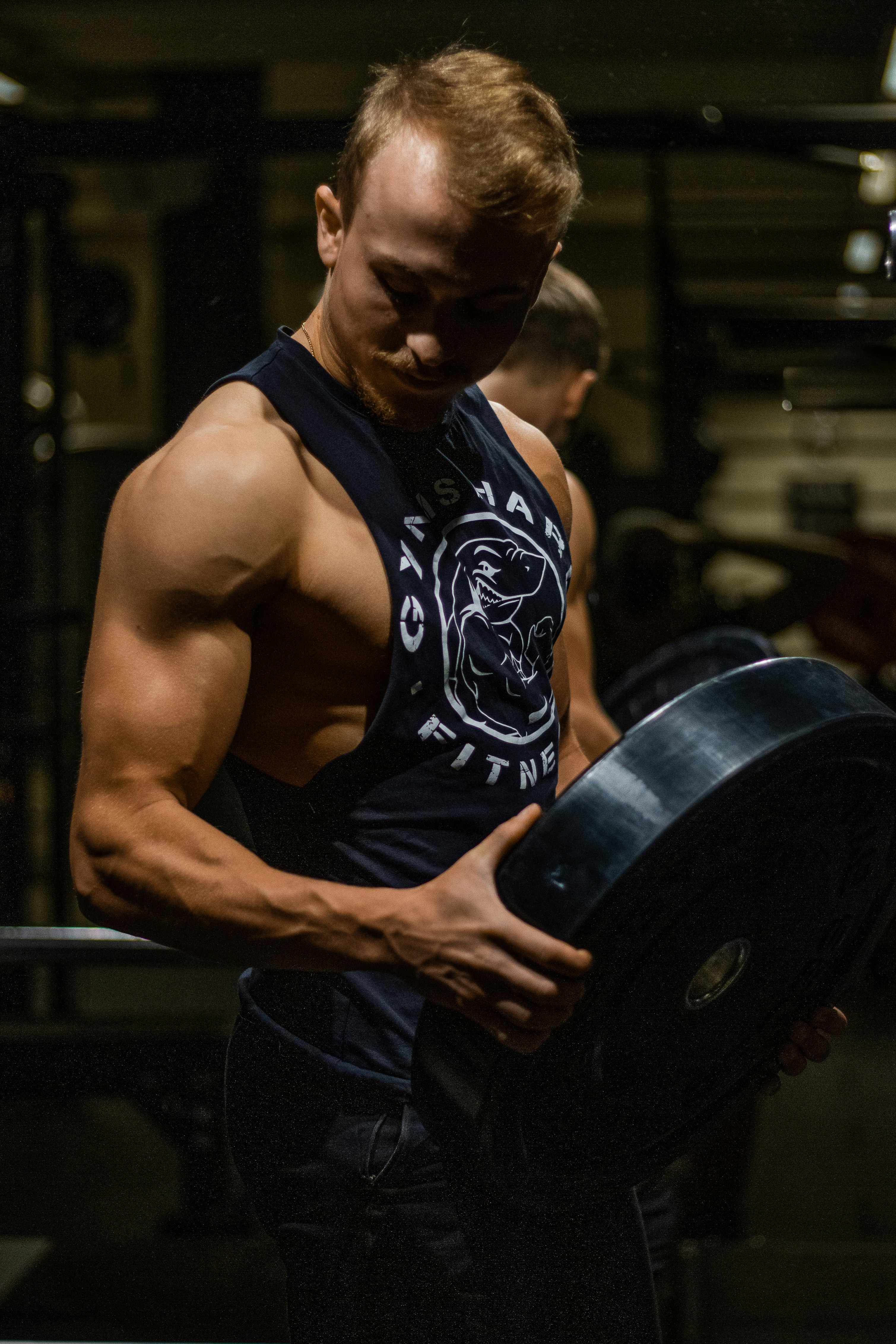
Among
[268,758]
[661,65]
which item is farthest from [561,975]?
[661,65]

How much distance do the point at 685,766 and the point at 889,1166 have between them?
5.90ft

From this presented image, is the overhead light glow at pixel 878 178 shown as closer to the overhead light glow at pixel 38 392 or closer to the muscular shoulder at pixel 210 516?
the muscular shoulder at pixel 210 516

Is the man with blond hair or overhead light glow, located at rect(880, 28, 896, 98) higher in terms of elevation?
overhead light glow, located at rect(880, 28, 896, 98)

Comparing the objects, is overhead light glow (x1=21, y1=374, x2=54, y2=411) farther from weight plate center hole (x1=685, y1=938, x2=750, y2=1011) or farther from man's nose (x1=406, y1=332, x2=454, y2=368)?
weight plate center hole (x1=685, y1=938, x2=750, y2=1011)

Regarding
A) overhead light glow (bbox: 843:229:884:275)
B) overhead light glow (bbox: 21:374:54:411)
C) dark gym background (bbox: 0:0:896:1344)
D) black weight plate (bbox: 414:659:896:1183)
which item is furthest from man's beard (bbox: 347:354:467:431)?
overhead light glow (bbox: 843:229:884:275)

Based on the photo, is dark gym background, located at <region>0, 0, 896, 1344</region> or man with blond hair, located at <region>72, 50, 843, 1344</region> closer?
man with blond hair, located at <region>72, 50, 843, 1344</region>

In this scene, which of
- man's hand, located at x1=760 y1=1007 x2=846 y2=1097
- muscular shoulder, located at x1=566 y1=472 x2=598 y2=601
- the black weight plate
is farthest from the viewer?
muscular shoulder, located at x1=566 y1=472 x2=598 y2=601

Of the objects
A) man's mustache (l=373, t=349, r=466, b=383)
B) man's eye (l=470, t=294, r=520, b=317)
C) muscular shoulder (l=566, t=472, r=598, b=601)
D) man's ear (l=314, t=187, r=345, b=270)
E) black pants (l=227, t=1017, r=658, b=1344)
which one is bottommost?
black pants (l=227, t=1017, r=658, b=1344)

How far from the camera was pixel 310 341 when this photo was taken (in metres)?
0.98

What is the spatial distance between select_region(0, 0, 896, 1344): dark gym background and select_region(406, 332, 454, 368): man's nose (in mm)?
659

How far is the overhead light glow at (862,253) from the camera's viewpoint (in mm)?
2254

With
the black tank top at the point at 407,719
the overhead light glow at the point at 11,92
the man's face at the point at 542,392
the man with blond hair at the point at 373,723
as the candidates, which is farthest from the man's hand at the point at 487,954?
the overhead light glow at the point at 11,92

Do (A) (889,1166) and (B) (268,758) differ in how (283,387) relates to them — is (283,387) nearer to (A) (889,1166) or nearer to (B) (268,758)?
(B) (268,758)

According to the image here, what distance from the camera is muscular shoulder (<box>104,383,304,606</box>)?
80 cm
